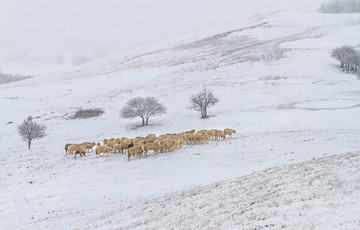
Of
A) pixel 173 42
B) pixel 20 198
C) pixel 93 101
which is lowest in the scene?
pixel 20 198

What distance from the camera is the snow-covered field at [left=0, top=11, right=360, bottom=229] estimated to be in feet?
31.8

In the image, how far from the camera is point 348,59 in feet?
217

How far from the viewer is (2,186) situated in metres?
19.3

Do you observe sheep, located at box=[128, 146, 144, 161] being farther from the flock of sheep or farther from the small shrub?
the small shrub

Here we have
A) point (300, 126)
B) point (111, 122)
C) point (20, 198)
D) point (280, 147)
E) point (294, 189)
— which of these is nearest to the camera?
point (294, 189)

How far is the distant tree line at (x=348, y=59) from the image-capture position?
65.4 meters

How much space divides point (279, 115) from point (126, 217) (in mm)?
34573

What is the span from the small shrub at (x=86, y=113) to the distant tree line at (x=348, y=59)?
53858 millimetres

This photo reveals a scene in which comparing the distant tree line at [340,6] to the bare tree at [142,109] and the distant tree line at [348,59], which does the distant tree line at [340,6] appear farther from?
the bare tree at [142,109]

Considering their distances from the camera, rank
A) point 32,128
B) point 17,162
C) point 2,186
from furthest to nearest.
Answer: point 32,128, point 17,162, point 2,186

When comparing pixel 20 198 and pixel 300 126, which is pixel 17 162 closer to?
pixel 20 198

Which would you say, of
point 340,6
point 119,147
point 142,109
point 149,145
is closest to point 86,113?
point 142,109

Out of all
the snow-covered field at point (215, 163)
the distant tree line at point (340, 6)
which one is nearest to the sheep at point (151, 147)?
the snow-covered field at point (215, 163)

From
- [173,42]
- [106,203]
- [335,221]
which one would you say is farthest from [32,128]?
[173,42]
